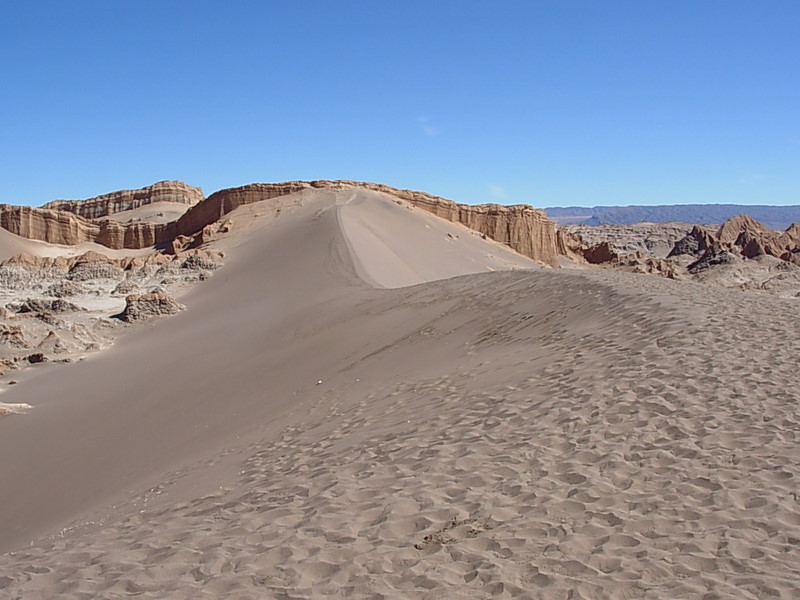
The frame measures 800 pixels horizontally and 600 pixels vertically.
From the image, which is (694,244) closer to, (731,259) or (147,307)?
(731,259)

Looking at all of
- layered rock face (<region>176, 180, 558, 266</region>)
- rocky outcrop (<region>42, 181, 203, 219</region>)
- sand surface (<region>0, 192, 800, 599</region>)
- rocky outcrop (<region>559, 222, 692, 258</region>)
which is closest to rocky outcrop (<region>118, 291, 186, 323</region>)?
sand surface (<region>0, 192, 800, 599</region>)

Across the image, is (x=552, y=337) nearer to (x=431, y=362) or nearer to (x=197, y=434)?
(x=431, y=362)

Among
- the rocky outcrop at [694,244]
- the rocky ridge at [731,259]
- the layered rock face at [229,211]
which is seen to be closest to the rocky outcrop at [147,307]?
the layered rock face at [229,211]

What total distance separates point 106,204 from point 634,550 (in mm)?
65933

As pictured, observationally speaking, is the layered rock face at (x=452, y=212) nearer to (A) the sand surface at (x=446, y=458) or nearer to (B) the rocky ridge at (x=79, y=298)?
(B) the rocky ridge at (x=79, y=298)

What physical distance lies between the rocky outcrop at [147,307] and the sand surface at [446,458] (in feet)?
17.0

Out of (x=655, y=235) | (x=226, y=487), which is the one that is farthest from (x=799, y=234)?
(x=226, y=487)

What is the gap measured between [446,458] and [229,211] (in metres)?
33.5

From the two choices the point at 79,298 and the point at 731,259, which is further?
the point at 731,259

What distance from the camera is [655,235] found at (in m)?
88.9

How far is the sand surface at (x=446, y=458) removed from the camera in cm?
436

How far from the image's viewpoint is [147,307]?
21141 millimetres

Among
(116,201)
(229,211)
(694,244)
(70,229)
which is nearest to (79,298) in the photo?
(229,211)

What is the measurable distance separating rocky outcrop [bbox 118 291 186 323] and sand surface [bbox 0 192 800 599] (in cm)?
519
